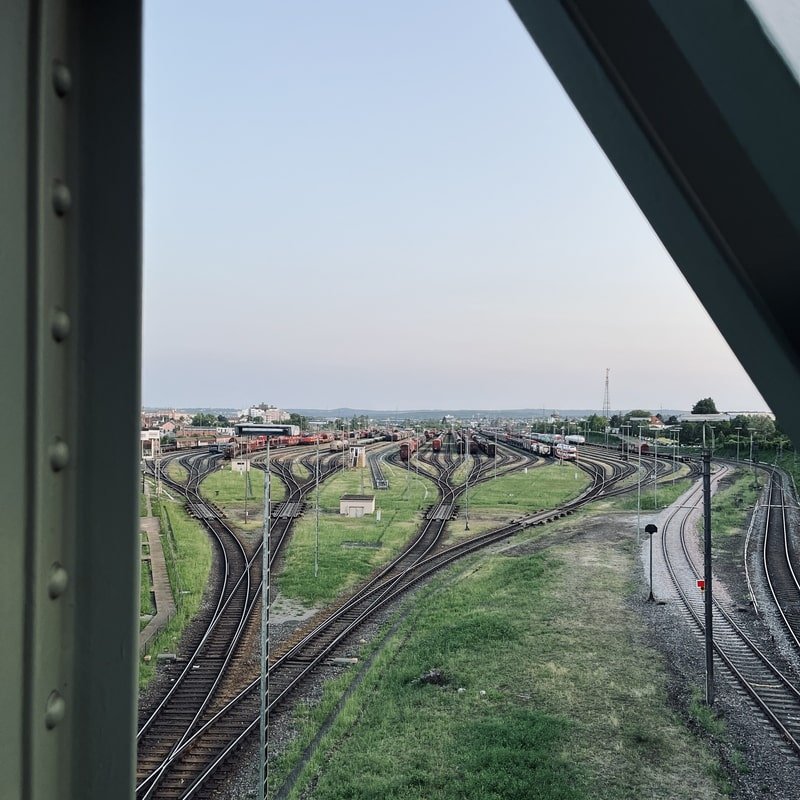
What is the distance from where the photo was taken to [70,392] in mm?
597

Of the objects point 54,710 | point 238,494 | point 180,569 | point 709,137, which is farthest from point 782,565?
point 238,494

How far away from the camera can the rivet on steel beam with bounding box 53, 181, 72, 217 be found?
1.88 feet

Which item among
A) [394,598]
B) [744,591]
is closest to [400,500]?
[394,598]

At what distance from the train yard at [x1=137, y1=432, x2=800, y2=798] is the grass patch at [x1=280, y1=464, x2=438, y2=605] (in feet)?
1.34

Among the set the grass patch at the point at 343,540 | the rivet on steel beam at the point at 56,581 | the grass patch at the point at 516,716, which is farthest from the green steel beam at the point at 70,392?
the grass patch at the point at 343,540

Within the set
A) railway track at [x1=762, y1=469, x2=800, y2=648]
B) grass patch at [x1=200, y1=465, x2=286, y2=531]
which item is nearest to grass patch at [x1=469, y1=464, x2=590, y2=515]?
railway track at [x1=762, y1=469, x2=800, y2=648]

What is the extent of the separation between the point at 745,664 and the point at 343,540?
33.8ft

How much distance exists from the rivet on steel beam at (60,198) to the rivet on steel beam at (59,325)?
93mm

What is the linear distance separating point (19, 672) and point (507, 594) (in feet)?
40.3

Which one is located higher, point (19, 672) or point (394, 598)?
point (19, 672)

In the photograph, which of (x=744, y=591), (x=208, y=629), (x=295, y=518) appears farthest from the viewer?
(x=295, y=518)

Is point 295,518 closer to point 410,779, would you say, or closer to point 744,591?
point 744,591

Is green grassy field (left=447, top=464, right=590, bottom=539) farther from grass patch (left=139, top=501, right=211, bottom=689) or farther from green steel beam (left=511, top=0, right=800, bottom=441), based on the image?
green steel beam (left=511, top=0, right=800, bottom=441)

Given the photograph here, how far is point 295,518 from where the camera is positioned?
19016 millimetres
